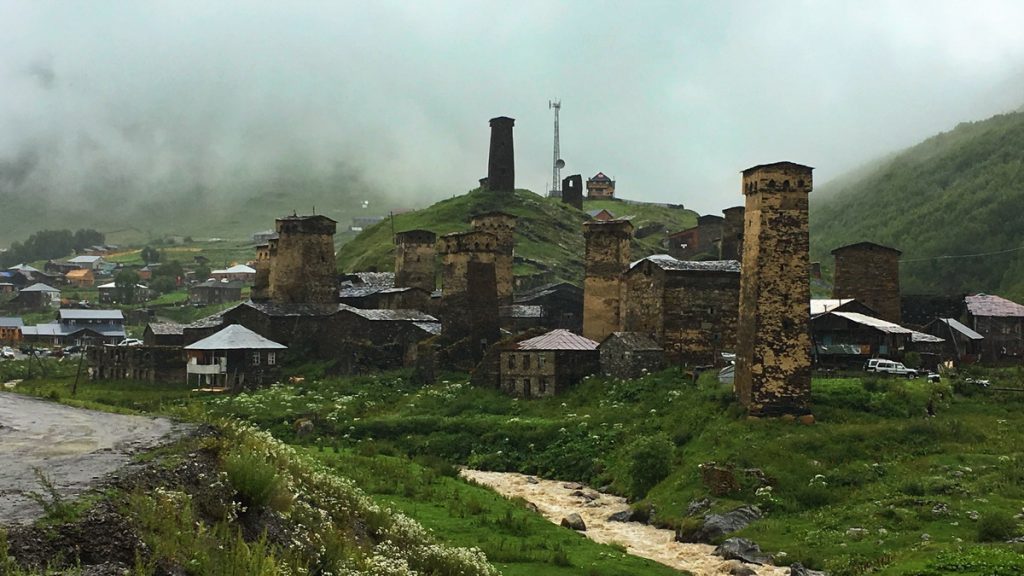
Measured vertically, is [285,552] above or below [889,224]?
below

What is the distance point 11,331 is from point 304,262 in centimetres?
4376

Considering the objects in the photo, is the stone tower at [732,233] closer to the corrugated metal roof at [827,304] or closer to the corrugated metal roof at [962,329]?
the corrugated metal roof at [827,304]

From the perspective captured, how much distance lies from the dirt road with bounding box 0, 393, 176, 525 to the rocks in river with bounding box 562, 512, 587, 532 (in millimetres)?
13580

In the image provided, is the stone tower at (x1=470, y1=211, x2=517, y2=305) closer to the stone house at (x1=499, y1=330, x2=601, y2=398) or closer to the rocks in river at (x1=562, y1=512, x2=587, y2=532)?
the stone house at (x1=499, y1=330, x2=601, y2=398)

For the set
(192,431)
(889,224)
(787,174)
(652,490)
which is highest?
(889,224)

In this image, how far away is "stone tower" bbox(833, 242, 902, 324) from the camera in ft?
182

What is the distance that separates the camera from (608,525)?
31.0 metres

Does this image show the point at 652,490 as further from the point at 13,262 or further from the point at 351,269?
the point at 13,262

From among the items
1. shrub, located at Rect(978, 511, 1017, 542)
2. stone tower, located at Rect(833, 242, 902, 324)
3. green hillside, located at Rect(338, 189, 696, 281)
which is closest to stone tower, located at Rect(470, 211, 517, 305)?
green hillside, located at Rect(338, 189, 696, 281)

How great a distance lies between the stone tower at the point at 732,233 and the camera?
6175 centimetres

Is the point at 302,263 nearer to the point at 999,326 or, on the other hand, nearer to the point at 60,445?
the point at 999,326

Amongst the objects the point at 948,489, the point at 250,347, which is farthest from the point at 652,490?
the point at 250,347

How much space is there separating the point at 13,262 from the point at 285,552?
17523cm

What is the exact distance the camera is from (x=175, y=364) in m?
57.3
